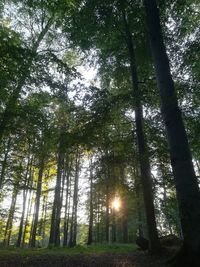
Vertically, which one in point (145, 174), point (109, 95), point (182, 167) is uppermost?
point (109, 95)

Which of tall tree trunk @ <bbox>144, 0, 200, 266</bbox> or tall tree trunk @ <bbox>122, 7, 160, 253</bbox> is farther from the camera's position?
tall tree trunk @ <bbox>122, 7, 160, 253</bbox>

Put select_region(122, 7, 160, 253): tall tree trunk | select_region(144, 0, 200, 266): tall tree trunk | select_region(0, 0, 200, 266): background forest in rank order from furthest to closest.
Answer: select_region(122, 7, 160, 253): tall tree trunk → select_region(0, 0, 200, 266): background forest → select_region(144, 0, 200, 266): tall tree trunk

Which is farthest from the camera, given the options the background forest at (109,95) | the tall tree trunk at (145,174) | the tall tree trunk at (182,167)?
the tall tree trunk at (145,174)

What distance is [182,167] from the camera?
4.62 metres

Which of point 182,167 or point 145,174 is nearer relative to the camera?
point 182,167

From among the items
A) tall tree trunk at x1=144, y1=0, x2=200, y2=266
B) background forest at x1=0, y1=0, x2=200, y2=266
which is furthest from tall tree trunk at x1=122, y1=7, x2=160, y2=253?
tall tree trunk at x1=144, y1=0, x2=200, y2=266

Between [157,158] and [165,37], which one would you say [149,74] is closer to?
[165,37]

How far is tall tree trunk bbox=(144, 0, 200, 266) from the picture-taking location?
4160mm

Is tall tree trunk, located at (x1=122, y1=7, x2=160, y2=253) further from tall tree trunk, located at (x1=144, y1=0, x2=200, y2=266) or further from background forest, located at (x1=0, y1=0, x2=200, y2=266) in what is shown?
tall tree trunk, located at (x1=144, y1=0, x2=200, y2=266)

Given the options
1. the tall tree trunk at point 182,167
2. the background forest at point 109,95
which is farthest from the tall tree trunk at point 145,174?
the tall tree trunk at point 182,167

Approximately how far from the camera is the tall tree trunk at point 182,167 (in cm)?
416

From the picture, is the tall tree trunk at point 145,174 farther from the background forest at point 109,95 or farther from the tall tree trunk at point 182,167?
the tall tree trunk at point 182,167

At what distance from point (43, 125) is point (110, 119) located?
9.51 ft

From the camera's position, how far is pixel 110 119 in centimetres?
753
